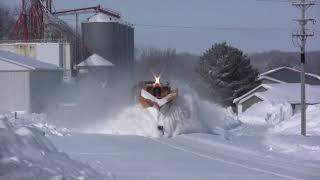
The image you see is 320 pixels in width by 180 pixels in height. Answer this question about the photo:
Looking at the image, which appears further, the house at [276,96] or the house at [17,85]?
the house at [276,96]

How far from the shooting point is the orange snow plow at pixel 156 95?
94.7ft

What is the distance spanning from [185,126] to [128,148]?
30.2 ft

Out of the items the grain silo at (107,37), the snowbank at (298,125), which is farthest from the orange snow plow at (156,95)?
the grain silo at (107,37)

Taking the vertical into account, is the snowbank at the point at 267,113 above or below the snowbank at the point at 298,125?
below

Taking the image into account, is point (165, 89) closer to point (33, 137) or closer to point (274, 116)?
point (33, 137)

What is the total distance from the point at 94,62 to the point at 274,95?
790 inches

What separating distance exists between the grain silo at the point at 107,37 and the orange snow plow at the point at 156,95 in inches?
1962

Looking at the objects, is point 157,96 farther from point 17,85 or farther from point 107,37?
point 107,37

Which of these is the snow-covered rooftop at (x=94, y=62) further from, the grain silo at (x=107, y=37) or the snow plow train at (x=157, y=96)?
the snow plow train at (x=157, y=96)

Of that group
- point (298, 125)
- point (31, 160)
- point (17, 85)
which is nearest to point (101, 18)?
point (17, 85)

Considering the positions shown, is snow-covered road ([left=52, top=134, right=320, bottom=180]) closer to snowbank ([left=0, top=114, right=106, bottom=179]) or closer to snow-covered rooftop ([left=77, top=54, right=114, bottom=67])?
snowbank ([left=0, top=114, right=106, bottom=179])

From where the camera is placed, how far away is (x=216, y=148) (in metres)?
22.0

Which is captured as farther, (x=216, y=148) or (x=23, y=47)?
(x=23, y=47)

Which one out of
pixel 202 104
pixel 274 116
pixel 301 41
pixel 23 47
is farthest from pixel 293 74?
pixel 202 104
